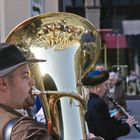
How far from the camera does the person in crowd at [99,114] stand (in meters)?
3.91

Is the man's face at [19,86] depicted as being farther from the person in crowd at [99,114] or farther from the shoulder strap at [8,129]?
the person in crowd at [99,114]

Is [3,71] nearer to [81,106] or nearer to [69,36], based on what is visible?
[81,106]

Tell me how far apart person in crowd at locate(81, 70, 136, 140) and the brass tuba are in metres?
0.78

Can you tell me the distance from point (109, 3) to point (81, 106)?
43.4 ft

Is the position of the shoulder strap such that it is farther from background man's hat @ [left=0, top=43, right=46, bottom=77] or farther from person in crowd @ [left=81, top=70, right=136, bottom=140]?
person in crowd @ [left=81, top=70, right=136, bottom=140]

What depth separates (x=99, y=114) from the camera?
3.93 meters

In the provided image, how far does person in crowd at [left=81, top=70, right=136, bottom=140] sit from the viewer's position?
3.91m

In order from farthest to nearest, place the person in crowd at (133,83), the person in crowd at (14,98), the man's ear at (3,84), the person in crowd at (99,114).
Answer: the person in crowd at (133,83) → the person in crowd at (99,114) → the man's ear at (3,84) → the person in crowd at (14,98)

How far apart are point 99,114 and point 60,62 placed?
1.13m

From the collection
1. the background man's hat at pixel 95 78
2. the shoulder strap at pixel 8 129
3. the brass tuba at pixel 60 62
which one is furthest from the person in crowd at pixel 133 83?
the shoulder strap at pixel 8 129

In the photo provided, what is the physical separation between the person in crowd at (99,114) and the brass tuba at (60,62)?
0.78 meters

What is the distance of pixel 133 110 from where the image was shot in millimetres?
13078

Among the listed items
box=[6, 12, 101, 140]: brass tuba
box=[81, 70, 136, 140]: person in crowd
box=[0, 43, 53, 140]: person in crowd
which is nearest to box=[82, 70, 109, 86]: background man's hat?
box=[81, 70, 136, 140]: person in crowd

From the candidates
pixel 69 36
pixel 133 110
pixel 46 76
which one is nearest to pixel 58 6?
pixel 69 36
